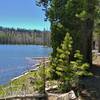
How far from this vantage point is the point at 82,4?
22953 mm

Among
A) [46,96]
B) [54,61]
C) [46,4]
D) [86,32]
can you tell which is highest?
[46,4]

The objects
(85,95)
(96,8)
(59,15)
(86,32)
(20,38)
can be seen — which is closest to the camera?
(85,95)

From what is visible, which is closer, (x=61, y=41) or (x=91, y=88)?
(x=91, y=88)

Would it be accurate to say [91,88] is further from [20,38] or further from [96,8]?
[20,38]

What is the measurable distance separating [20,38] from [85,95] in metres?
180

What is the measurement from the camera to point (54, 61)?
2322 cm

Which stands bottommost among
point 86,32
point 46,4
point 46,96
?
point 46,96

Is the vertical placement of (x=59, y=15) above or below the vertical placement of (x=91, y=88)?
above

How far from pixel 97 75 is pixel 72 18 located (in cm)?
440

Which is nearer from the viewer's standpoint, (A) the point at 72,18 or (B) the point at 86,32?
(A) the point at 72,18

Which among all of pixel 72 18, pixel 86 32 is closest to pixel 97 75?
pixel 86 32

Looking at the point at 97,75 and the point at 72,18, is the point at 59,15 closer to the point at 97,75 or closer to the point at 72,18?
the point at 72,18

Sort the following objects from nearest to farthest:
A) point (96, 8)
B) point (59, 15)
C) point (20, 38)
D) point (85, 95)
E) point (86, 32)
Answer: point (85, 95) → point (96, 8) → point (59, 15) → point (86, 32) → point (20, 38)

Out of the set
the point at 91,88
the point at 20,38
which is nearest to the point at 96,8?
the point at 91,88
